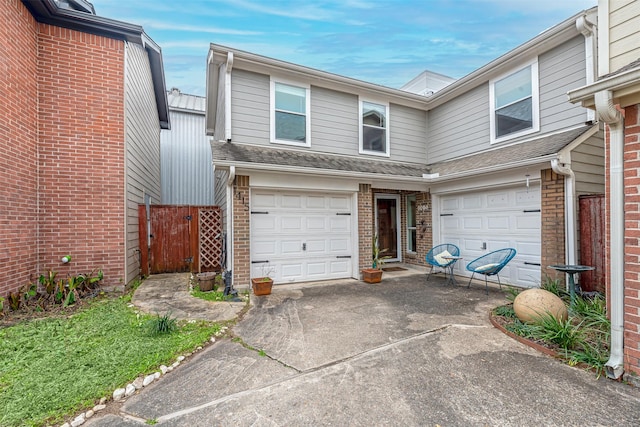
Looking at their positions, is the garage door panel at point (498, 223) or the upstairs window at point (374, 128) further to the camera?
the upstairs window at point (374, 128)

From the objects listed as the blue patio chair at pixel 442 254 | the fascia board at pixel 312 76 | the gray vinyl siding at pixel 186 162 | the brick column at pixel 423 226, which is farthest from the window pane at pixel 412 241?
the gray vinyl siding at pixel 186 162

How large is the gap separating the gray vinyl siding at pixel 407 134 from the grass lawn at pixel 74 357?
668 centimetres

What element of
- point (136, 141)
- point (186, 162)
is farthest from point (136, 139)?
point (186, 162)

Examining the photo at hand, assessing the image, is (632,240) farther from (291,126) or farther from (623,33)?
(291,126)

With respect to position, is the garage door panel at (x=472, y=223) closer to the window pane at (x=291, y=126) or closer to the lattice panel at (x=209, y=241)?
the window pane at (x=291, y=126)

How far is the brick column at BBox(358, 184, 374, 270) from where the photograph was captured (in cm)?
729

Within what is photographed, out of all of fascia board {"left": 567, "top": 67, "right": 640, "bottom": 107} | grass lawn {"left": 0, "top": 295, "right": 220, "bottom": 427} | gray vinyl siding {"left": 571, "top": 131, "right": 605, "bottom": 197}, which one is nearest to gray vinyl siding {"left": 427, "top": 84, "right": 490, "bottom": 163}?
gray vinyl siding {"left": 571, "top": 131, "right": 605, "bottom": 197}

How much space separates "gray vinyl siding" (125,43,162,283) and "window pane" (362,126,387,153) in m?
5.63

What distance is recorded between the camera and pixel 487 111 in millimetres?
7191

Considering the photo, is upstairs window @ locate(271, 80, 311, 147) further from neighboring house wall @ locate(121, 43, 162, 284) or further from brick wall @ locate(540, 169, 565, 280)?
brick wall @ locate(540, 169, 565, 280)

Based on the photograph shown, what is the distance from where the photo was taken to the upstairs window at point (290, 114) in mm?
6867

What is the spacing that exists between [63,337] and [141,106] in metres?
6.24

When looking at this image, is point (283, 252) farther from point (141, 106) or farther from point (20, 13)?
point (20, 13)

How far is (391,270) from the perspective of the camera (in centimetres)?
832
